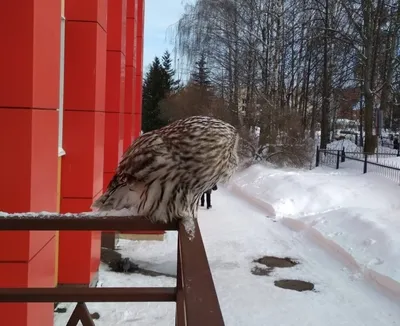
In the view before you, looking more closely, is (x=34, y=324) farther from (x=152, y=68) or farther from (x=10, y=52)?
(x=152, y=68)

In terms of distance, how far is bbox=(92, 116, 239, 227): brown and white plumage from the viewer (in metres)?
2.07

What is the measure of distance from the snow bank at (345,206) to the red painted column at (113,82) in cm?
415

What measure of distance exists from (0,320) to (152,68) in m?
39.4

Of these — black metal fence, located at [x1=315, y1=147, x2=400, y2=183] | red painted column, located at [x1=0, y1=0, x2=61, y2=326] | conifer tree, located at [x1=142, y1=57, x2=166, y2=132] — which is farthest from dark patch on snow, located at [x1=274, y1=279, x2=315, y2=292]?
conifer tree, located at [x1=142, y1=57, x2=166, y2=132]

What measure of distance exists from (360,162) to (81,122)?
13548 millimetres

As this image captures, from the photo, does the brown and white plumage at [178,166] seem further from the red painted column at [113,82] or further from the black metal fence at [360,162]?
the black metal fence at [360,162]

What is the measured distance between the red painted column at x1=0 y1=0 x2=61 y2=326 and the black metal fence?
1170cm

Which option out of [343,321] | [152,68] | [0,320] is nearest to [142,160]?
[0,320]

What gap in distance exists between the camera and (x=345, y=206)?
458 inches

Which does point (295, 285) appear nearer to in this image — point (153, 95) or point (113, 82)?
point (113, 82)

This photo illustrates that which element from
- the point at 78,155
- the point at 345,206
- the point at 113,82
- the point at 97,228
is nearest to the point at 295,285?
the point at 78,155

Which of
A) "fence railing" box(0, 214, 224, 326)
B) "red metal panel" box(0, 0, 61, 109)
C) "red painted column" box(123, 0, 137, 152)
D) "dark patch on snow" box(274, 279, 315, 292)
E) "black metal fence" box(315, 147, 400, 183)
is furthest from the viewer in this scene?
"black metal fence" box(315, 147, 400, 183)

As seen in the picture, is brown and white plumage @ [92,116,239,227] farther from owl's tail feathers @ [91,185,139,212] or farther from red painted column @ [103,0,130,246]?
red painted column @ [103,0,130,246]

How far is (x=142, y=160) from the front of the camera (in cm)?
225
